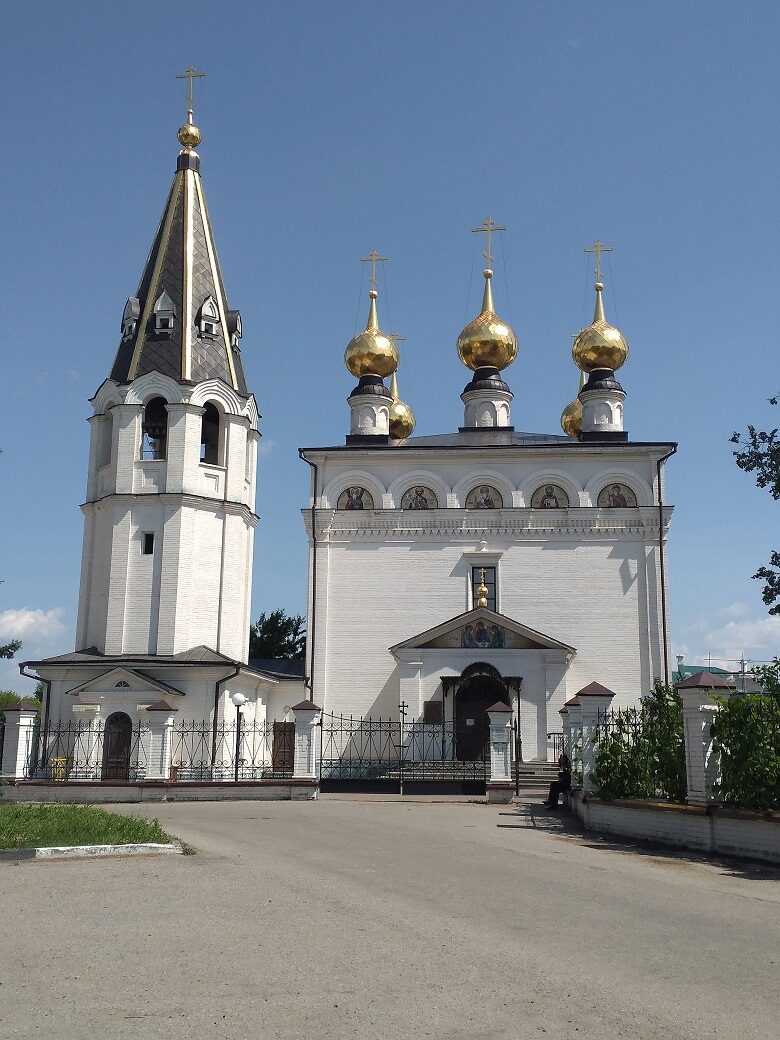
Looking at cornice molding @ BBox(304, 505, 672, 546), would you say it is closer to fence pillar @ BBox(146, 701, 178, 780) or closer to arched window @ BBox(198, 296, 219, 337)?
arched window @ BBox(198, 296, 219, 337)

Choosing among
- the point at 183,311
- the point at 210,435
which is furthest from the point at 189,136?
the point at 210,435

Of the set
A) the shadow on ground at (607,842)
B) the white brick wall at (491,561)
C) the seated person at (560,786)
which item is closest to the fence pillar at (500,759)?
Result: the shadow on ground at (607,842)

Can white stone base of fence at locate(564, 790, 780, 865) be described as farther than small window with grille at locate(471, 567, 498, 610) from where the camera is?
No

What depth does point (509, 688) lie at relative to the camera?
23.4 meters

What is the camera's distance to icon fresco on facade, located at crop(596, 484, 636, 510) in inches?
1028

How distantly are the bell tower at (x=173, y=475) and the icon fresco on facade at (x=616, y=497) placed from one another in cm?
878

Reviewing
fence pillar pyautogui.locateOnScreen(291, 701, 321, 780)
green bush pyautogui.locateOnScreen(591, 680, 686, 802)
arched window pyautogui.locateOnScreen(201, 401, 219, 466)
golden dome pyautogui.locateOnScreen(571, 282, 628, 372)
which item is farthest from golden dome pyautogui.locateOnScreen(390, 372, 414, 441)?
green bush pyautogui.locateOnScreen(591, 680, 686, 802)

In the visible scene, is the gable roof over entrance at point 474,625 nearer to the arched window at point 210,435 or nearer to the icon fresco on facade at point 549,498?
the icon fresco on facade at point 549,498

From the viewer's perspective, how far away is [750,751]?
32.3 ft

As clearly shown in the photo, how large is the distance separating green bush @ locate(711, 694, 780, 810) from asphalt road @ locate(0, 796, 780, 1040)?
2.38 ft

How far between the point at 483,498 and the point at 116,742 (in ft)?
35.8

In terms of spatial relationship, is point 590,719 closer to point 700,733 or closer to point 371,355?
point 700,733

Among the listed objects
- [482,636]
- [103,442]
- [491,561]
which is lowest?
[482,636]

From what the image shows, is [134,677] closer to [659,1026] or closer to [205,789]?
[205,789]
